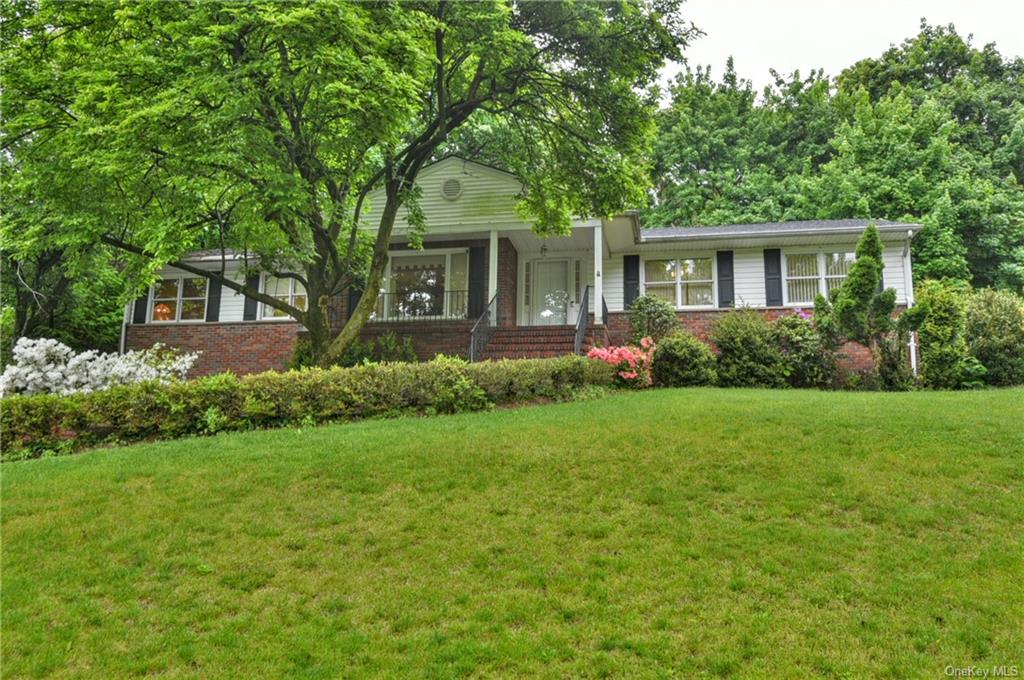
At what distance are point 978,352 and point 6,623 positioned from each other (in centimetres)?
1554

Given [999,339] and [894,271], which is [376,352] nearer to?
[894,271]

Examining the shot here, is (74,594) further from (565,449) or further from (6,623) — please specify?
(565,449)

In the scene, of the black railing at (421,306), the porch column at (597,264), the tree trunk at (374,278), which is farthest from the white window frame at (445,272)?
the tree trunk at (374,278)

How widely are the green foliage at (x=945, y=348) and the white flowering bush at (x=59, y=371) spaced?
14.6m

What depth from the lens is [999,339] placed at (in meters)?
12.1

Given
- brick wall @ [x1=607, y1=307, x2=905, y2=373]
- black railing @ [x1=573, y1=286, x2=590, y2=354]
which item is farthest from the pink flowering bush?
brick wall @ [x1=607, y1=307, x2=905, y2=373]

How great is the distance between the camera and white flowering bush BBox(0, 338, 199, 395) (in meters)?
10.8

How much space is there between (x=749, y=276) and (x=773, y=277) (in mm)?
547

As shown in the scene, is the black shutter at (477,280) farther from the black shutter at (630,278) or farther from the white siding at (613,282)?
the black shutter at (630,278)

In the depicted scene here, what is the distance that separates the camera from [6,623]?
3.45m

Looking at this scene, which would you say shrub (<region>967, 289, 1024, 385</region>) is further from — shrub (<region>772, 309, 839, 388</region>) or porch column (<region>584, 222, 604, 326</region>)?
porch column (<region>584, 222, 604, 326</region>)

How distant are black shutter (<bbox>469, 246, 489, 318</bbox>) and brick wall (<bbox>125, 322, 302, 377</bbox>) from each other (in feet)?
15.9

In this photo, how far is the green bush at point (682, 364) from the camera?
11758 millimetres

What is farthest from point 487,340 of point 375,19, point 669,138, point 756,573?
point 669,138
